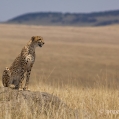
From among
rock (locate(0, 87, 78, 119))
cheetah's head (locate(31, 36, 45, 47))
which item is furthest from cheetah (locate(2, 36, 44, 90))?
rock (locate(0, 87, 78, 119))

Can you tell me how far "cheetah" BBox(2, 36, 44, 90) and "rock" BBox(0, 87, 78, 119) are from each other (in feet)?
1.53

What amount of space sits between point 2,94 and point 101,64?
1612 centimetres

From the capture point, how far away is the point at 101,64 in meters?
20.7

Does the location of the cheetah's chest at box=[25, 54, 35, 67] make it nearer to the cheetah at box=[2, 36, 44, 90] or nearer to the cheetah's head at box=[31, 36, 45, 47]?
the cheetah at box=[2, 36, 44, 90]

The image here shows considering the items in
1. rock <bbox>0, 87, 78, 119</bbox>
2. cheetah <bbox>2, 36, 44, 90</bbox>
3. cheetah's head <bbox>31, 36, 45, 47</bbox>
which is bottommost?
rock <bbox>0, 87, 78, 119</bbox>

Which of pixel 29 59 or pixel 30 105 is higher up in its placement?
pixel 29 59

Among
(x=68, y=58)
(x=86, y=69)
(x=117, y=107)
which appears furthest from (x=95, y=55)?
(x=117, y=107)

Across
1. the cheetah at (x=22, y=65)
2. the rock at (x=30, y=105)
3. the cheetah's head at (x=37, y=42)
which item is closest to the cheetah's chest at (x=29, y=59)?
the cheetah at (x=22, y=65)

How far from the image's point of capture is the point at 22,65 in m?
5.29

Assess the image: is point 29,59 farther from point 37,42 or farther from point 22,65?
point 37,42

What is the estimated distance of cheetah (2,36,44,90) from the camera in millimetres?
5238

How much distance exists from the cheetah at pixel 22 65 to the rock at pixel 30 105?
0.46m

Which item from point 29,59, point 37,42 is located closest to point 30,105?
point 29,59

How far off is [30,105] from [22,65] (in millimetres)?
903
